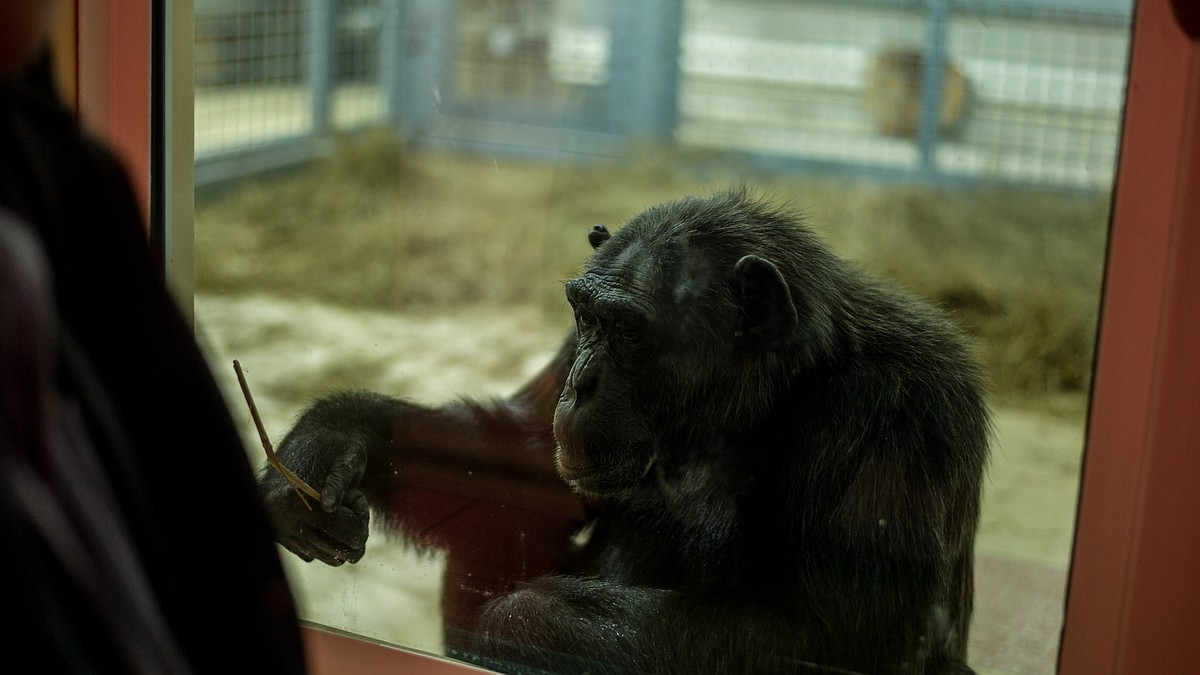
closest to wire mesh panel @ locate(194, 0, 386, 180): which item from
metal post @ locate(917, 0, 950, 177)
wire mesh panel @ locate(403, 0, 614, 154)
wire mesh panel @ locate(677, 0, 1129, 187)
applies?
wire mesh panel @ locate(403, 0, 614, 154)

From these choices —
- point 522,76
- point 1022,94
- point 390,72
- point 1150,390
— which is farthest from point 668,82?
point 1150,390

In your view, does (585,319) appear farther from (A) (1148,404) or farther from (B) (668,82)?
(B) (668,82)

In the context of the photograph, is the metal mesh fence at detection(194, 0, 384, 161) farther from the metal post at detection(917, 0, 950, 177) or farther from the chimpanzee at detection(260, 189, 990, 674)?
the chimpanzee at detection(260, 189, 990, 674)

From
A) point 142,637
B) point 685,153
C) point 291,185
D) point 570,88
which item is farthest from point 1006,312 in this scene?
point 142,637

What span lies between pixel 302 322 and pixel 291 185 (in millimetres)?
1564

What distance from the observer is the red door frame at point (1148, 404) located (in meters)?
1.35

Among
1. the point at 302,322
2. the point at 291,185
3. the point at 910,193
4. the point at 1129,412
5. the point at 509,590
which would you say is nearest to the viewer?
the point at 1129,412

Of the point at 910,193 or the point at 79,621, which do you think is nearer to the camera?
the point at 79,621

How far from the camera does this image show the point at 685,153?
6.09 m

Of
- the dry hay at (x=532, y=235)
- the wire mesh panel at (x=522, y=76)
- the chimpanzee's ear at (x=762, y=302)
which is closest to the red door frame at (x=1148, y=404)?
the chimpanzee's ear at (x=762, y=302)

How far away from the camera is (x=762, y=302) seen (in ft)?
5.86

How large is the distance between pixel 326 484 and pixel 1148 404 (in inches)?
51.0

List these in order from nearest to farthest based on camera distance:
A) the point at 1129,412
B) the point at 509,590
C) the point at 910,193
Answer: the point at 1129,412
the point at 509,590
the point at 910,193

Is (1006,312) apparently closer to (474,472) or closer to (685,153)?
(685,153)
